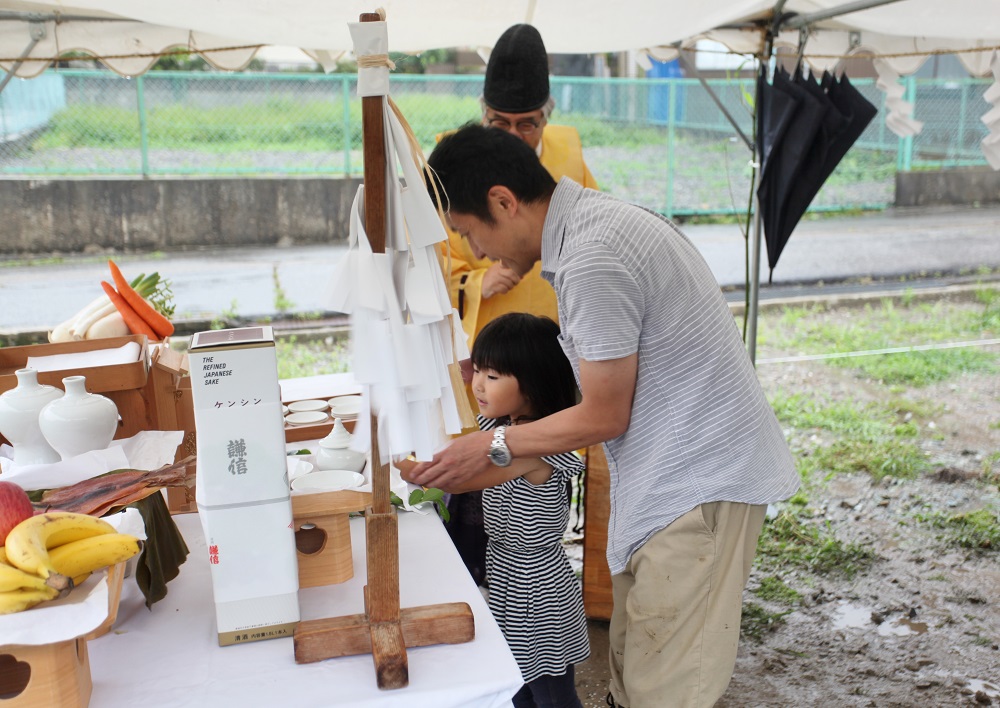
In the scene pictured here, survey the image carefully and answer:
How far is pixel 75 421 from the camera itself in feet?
4.74

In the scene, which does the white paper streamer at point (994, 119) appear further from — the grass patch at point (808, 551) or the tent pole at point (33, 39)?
the tent pole at point (33, 39)

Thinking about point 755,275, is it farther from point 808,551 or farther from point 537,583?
point 537,583

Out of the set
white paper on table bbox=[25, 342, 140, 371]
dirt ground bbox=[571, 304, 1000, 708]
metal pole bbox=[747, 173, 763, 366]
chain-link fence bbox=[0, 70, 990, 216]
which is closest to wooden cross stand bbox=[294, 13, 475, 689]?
white paper on table bbox=[25, 342, 140, 371]

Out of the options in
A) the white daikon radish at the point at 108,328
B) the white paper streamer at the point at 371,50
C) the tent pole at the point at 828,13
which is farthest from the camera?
the tent pole at the point at 828,13

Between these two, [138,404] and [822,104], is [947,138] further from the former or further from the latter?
[138,404]

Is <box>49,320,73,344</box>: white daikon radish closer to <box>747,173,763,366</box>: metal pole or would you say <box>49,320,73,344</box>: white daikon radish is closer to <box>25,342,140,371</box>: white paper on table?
<box>25,342,140,371</box>: white paper on table

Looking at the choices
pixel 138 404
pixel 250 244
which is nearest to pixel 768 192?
pixel 138 404

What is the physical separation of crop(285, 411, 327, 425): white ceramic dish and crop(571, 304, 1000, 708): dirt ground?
112cm

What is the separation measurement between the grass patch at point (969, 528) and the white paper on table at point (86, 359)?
10.2ft

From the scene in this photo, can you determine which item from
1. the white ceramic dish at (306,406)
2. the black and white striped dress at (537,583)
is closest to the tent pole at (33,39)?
the white ceramic dish at (306,406)

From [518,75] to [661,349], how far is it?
117 centimetres

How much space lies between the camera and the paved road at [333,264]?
23.1 feet

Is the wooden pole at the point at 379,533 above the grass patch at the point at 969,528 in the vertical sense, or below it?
above

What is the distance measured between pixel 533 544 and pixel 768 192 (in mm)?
1909
